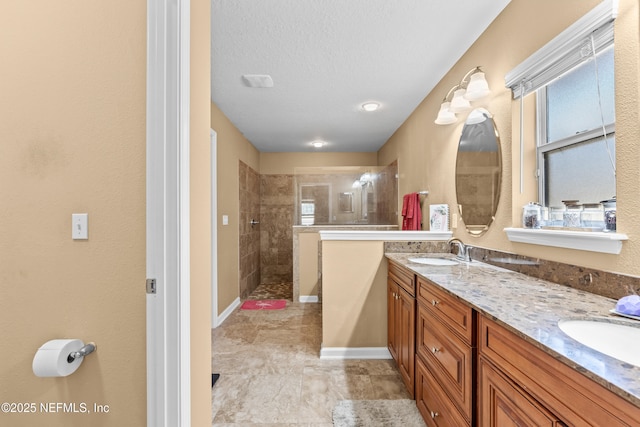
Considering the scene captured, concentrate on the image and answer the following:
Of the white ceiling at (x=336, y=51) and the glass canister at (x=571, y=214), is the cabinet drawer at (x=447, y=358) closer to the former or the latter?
the glass canister at (x=571, y=214)

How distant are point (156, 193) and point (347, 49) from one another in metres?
1.75

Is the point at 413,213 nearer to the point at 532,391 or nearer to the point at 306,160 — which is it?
the point at 532,391

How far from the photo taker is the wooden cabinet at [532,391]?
0.57 meters

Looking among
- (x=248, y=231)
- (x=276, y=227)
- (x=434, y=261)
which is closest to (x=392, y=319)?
(x=434, y=261)

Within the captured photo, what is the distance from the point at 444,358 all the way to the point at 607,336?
2.06 feet

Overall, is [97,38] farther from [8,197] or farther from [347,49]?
[347,49]

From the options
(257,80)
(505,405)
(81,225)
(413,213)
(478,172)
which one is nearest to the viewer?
(505,405)

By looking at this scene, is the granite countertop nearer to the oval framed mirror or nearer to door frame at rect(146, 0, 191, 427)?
the oval framed mirror

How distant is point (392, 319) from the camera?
2.21 meters

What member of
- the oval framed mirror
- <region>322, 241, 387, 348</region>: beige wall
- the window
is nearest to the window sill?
the window

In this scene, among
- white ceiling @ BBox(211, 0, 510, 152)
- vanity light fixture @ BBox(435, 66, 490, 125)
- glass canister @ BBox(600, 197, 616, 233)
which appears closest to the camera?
glass canister @ BBox(600, 197, 616, 233)

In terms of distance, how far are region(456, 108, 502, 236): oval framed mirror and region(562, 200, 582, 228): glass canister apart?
43 cm

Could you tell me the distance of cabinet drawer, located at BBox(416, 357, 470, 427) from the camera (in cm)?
120

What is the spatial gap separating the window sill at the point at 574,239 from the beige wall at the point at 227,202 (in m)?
2.80
